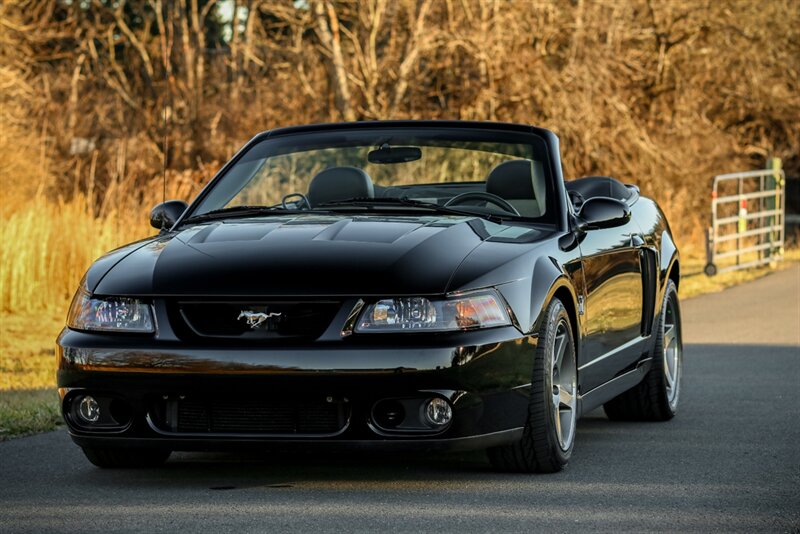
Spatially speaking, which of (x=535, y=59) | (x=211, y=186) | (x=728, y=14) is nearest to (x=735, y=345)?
(x=211, y=186)

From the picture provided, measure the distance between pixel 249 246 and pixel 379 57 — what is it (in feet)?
61.3

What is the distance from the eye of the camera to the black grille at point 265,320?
5.68 meters

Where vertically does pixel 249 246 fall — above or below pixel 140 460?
above

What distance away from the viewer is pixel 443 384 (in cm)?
563

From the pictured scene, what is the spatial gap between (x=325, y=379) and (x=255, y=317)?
370 millimetres

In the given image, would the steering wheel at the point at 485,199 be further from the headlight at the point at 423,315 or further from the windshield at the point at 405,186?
the headlight at the point at 423,315

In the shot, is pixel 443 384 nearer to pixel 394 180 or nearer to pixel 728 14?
pixel 394 180

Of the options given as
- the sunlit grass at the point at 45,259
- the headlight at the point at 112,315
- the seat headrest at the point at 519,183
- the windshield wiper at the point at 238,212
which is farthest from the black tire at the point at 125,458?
the sunlit grass at the point at 45,259

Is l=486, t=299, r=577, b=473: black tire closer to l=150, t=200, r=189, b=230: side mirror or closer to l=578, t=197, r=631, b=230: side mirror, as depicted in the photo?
l=578, t=197, r=631, b=230: side mirror

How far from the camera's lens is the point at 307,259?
232 inches

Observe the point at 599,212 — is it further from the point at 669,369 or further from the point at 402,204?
the point at 669,369

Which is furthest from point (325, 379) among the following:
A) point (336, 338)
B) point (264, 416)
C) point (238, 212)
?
point (238, 212)

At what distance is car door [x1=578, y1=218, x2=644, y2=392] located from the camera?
6.94 m

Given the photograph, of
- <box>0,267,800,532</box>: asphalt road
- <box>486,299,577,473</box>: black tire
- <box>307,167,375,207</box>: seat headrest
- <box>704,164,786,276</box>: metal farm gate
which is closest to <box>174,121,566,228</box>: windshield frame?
<box>307,167,375,207</box>: seat headrest
